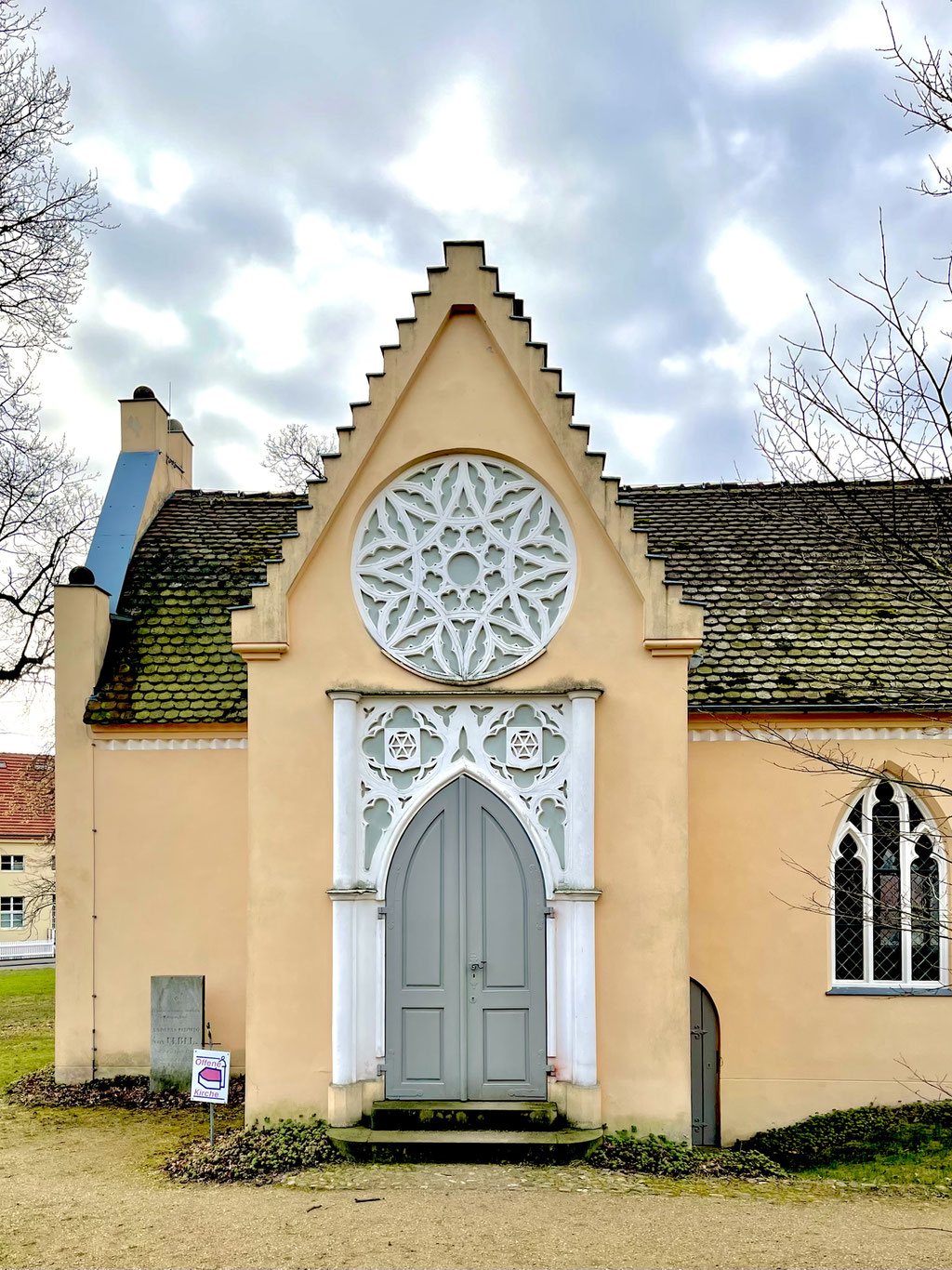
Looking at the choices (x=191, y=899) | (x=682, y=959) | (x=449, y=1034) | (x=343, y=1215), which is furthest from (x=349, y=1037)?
(x=191, y=899)

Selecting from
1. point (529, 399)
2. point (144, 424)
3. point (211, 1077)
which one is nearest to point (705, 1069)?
point (211, 1077)

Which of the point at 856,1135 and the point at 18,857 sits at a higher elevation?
the point at 856,1135

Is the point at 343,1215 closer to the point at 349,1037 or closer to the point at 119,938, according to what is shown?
the point at 349,1037

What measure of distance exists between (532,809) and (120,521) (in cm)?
927

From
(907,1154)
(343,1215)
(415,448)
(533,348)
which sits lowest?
(907,1154)

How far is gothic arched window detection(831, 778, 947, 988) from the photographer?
1241 centimetres

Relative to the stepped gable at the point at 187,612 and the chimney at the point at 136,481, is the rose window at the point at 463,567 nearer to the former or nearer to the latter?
the stepped gable at the point at 187,612

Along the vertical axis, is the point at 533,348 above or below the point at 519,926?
above

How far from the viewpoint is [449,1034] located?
1008cm

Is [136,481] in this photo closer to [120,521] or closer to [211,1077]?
[120,521]

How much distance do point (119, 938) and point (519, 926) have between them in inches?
245

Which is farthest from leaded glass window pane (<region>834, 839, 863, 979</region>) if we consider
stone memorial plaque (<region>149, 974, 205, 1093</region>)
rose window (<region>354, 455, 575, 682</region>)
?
stone memorial plaque (<region>149, 974, 205, 1093</region>)

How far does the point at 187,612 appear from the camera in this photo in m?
14.9

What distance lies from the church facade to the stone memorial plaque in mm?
2487
